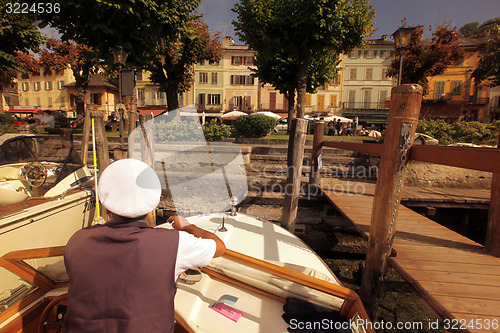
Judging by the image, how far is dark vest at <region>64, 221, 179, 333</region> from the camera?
1155 millimetres

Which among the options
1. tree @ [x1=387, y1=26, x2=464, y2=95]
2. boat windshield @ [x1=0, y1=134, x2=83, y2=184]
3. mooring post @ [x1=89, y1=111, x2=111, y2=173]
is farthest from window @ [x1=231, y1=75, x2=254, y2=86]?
boat windshield @ [x1=0, y1=134, x2=83, y2=184]

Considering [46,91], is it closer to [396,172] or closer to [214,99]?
[214,99]

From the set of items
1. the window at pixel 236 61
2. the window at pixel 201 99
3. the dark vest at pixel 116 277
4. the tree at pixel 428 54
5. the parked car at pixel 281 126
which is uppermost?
the window at pixel 236 61

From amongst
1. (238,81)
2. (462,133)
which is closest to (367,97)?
(238,81)

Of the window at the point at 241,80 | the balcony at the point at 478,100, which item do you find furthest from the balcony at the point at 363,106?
the window at the point at 241,80

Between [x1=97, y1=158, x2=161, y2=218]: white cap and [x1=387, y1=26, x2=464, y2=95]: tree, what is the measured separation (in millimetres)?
17509

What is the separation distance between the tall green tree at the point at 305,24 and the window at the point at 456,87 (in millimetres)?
28573

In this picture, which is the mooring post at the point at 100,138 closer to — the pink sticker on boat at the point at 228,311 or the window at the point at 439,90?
the pink sticker on boat at the point at 228,311

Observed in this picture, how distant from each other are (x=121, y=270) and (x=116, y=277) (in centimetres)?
4

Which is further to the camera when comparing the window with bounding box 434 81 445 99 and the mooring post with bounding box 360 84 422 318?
the window with bounding box 434 81 445 99

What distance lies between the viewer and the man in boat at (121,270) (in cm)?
116

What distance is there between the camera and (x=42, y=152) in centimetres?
410

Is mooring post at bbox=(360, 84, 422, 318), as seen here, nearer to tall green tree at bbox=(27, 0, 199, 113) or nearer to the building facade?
tall green tree at bbox=(27, 0, 199, 113)

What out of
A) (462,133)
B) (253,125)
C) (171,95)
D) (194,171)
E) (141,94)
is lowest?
(194,171)
